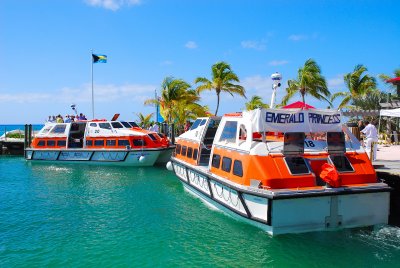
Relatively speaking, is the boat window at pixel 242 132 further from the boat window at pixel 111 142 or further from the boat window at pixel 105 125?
the boat window at pixel 105 125

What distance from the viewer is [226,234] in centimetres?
1112

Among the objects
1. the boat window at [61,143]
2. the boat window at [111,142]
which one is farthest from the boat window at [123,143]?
the boat window at [61,143]

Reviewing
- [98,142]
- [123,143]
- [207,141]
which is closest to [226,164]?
[207,141]

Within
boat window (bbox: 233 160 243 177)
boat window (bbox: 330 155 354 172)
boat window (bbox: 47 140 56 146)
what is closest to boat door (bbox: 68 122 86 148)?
boat window (bbox: 47 140 56 146)

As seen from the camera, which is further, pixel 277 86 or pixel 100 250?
pixel 277 86

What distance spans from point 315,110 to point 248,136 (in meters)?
2.26

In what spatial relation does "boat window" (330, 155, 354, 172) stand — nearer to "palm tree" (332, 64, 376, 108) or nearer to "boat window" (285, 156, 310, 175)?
"boat window" (285, 156, 310, 175)

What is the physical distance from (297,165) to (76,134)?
76.7 ft

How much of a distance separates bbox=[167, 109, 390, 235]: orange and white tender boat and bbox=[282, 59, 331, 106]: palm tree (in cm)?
2132

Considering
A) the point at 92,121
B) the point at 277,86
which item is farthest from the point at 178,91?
the point at 277,86

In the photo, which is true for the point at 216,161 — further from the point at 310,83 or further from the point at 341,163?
the point at 310,83

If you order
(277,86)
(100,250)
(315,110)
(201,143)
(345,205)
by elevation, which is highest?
(277,86)

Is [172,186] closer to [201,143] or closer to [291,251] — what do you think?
[201,143]

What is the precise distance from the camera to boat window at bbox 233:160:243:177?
11380mm
